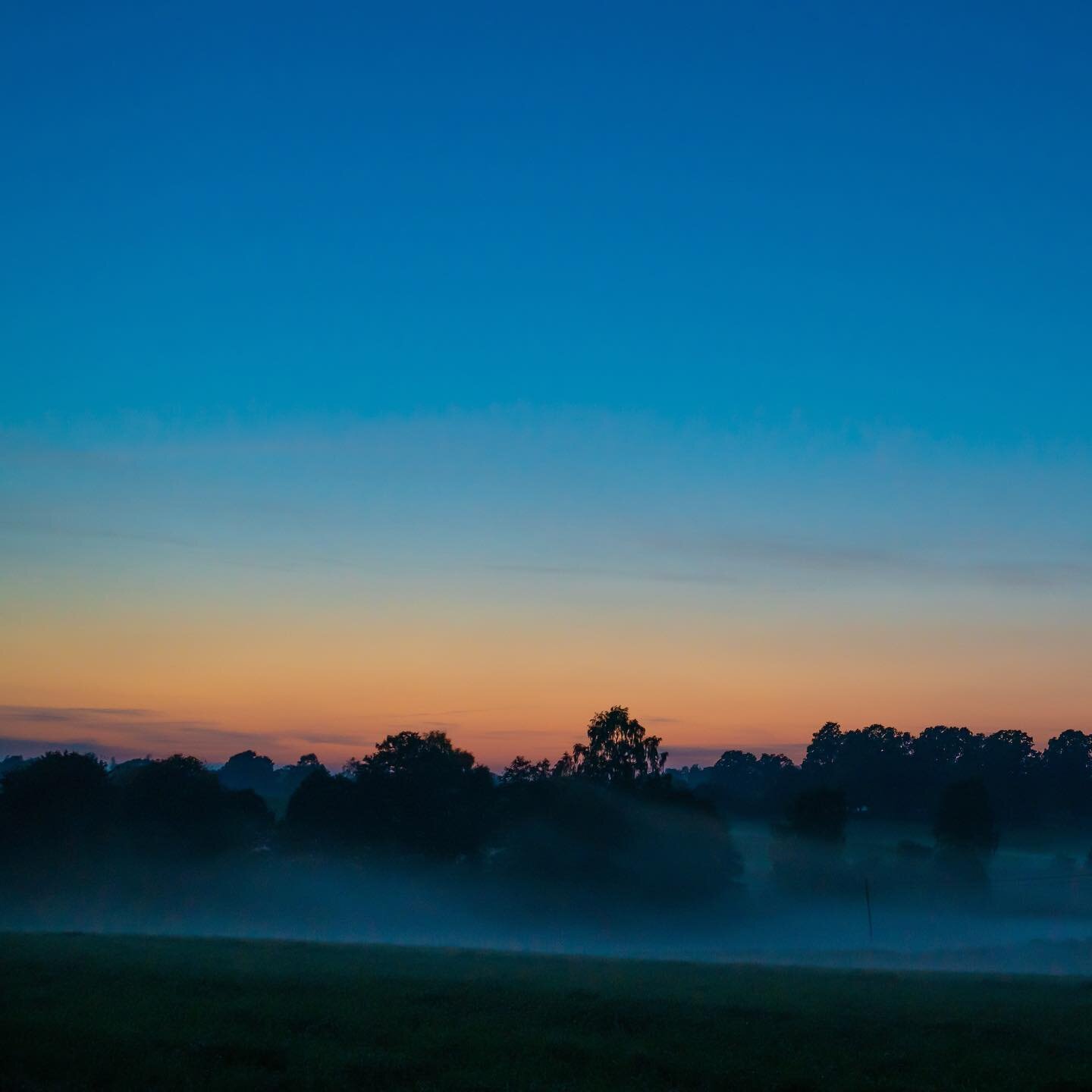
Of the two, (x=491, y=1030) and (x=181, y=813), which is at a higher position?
(x=491, y=1030)

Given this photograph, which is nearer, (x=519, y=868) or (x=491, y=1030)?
(x=491, y=1030)

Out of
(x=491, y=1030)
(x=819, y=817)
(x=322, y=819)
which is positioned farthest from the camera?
(x=819, y=817)

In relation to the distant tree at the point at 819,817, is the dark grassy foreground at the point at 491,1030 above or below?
above

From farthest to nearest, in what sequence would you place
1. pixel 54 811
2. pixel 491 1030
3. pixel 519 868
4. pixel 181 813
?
pixel 519 868
pixel 181 813
pixel 54 811
pixel 491 1030

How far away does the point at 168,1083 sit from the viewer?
22.6 metres

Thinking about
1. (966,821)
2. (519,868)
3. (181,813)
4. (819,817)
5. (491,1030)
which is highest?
(491,1030)

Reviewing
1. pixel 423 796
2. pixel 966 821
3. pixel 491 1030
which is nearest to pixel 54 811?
pixel 423 796

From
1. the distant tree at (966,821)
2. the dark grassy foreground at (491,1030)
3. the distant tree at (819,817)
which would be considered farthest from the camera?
the distant tree at (966,821)

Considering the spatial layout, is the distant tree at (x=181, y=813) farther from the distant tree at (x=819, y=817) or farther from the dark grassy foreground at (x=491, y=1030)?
the distant tree at (x=819, y=817)

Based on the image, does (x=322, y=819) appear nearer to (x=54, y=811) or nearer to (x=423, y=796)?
(x=423, y=796)

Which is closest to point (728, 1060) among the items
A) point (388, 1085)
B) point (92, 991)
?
point (388, 1085)

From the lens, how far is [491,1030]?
2823 cm

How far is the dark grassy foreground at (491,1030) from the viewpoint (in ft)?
78.2

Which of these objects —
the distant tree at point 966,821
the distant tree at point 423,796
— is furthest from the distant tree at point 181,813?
the distant tree at point 966,821
